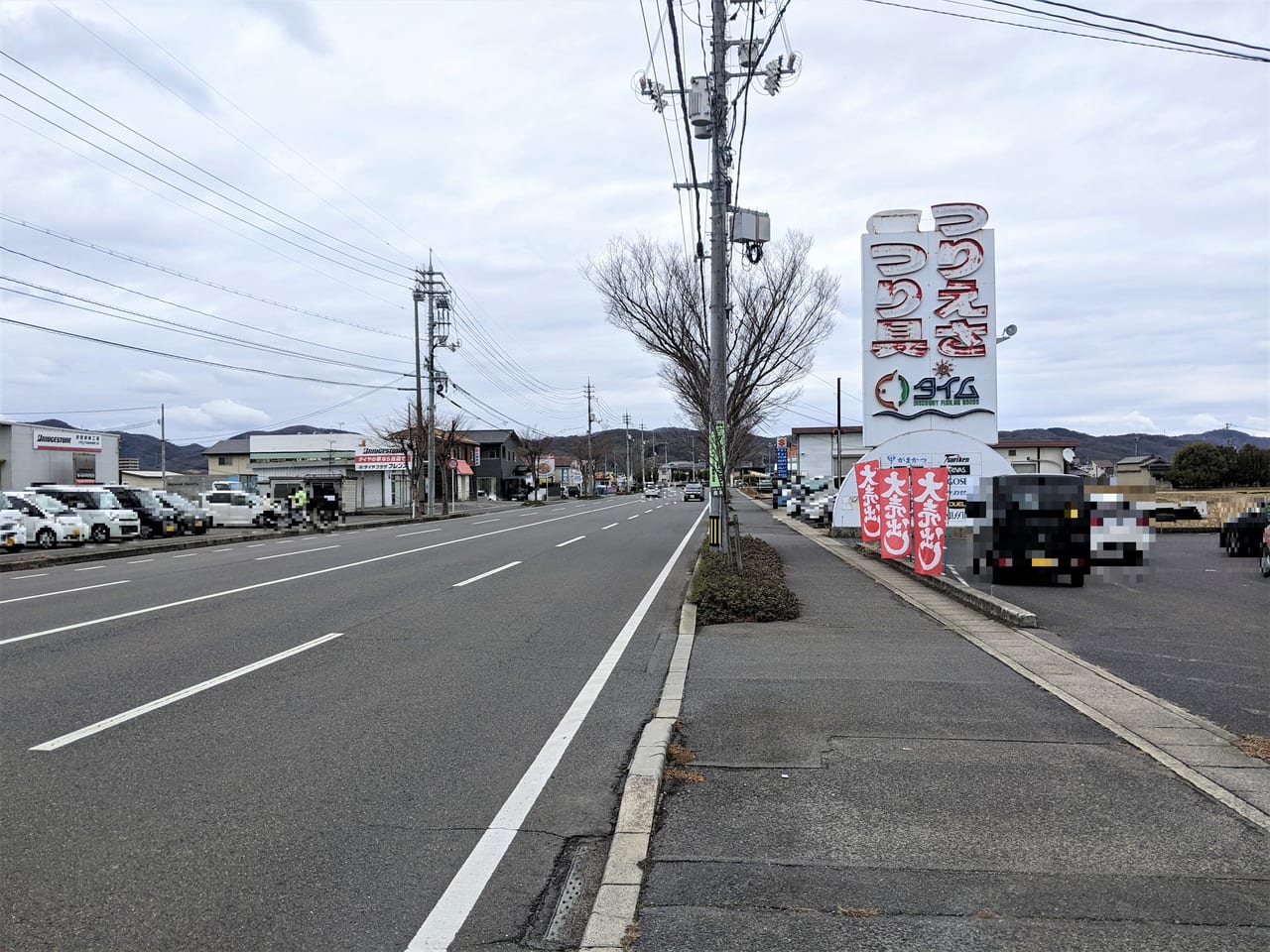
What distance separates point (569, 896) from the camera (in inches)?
144

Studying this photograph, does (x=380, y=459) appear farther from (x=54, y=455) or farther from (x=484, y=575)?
(x=484, y=575)

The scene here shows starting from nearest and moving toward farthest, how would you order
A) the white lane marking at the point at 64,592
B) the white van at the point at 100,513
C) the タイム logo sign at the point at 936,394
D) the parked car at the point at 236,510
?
the white lane marking at the point at 64,592 < the タイム logo sign at the point at 936,394 < the white van at the point at 100,513 < the parked car at the point at 236,510

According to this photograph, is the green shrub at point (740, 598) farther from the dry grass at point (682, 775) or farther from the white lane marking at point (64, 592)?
the white lane marking at point (64, 592)

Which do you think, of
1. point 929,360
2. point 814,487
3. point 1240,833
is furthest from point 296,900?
point 814,487

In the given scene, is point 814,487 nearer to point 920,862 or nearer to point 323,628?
point 323,628

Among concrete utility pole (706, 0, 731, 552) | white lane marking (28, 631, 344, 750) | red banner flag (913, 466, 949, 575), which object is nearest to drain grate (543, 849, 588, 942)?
white lane marking (28, 631, 344, 750)

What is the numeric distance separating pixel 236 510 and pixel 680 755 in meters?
35.1

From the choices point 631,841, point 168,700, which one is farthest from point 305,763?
point 631,841

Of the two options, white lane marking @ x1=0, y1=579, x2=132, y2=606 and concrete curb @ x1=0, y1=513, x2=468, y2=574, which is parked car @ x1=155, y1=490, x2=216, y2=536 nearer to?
concrete curb @ x1=0, y1=513, x2=468, y2=574

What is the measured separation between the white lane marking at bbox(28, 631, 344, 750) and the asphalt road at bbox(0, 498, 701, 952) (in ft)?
0.09

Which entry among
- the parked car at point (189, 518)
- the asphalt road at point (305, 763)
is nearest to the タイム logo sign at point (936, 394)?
the asphalt road at point (305, 763)

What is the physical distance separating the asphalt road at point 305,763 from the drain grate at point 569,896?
0.23 feet

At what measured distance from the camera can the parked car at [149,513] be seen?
96.4ft

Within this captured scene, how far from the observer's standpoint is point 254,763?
522 centimetres
